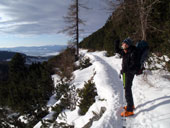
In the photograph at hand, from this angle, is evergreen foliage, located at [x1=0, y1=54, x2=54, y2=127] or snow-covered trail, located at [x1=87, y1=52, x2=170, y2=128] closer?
snow-covered trail, located at [x1=87, y1=52, x2=170, y2=128]

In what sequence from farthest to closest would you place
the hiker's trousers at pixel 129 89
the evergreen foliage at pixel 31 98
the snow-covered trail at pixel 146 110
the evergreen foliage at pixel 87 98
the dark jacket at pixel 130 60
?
the evergreen foliage at pixel 31 98 < the evergreen foliage at pixel 87 98 < the hiker's trousers at pixel 129 89 < the dark jacket at pixel 130 60 < the snow-covered trail at pixel 146 110

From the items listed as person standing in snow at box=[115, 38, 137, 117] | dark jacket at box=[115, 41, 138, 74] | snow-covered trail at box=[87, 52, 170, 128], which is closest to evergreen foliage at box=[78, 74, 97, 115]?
snow-covered trail at box=[87, 52, 170, 128]

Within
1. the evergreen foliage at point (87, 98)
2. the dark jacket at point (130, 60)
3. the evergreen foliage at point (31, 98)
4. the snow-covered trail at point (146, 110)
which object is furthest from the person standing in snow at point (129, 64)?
the evergreen foliage at point (31, 98)

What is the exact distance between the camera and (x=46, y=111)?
736 centimetres

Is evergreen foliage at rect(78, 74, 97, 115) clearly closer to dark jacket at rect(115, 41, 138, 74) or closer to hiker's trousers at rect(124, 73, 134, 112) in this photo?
hiker's trousers at rect(124, 73, 134, 112)

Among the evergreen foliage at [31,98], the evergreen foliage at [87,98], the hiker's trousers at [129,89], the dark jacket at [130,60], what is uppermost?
the dark jacket at [130,60]

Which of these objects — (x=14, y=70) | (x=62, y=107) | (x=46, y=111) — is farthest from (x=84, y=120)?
(x=14, y=70)

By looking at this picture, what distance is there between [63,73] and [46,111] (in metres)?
4.74

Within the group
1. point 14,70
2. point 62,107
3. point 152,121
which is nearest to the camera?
point 152,121

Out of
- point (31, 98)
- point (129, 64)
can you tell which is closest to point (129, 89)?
point (129, 64)

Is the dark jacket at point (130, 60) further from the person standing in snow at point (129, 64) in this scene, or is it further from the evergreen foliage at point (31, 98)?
the evergreen foliage at point (31, 98)

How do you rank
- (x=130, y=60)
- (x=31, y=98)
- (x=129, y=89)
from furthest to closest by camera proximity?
(x=31, y=98) → (x=129, y=89) → (x=130, y=60)

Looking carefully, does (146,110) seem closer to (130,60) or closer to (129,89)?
(129,89)

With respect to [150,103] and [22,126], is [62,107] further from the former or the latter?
[150,103]
